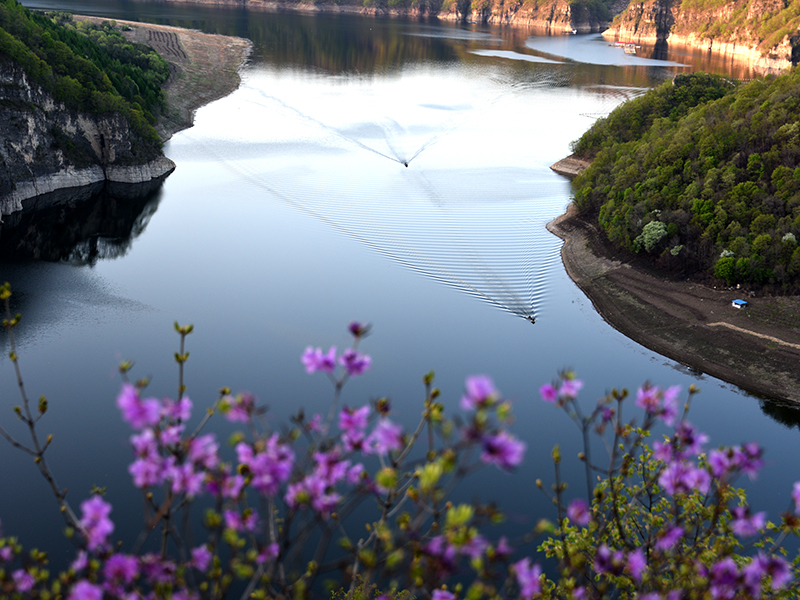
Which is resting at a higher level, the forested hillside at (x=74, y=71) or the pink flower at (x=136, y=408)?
the forested hillside at (x=74, y=71)

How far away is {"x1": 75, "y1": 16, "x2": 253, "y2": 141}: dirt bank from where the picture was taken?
88.5 m

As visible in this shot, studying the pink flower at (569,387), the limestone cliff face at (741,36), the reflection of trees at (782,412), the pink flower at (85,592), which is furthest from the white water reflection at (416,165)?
the limestone cliff face at (741,36)

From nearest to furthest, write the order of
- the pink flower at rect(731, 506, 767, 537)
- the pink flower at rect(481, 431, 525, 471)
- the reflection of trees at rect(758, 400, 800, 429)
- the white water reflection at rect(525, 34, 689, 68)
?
1. the pink flower at rect(481, 431, 525, 471)
2. the pink flower at rect(731, 506, 767, 537)
3. the reflection of trees at rect(758, 400, 800, 429)
4. the white water reflection at rect(525, 34, 689, 68)

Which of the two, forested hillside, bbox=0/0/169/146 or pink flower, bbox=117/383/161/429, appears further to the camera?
forested hillside, bbox=0/0/169/146

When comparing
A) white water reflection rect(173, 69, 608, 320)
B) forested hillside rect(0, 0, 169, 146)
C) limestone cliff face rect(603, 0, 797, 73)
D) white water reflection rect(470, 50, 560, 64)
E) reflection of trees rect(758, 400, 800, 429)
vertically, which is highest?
limestone cliff face rect(603, 0, 797, 73)

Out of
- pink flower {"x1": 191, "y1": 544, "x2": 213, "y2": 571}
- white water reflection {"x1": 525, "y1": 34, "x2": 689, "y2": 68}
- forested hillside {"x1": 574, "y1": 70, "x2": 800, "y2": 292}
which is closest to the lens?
pink flower {"x1": 191, "y1": 544, "x2": 213, "y2": 571}

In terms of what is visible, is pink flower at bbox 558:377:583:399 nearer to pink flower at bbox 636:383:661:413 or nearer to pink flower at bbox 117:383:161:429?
pink flower at bbox 636:383:661:413

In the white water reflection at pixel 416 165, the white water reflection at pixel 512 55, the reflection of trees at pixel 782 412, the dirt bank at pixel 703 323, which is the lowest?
the reflection of trees at pixel 782 412

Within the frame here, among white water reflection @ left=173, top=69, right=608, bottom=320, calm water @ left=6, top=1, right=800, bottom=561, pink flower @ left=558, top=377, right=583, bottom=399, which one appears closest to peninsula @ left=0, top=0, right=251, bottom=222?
calm water @ left=6, top=1, right=800, bottom=561

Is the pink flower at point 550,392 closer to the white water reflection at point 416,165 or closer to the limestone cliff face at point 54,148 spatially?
the white water reflection at point 416,165

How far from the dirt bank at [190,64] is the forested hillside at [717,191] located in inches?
2075

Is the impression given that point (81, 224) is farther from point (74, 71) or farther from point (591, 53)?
point (591, 53)

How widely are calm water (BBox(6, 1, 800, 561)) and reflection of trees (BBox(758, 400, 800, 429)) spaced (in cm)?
14

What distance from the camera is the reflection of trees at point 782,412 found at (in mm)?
32912
